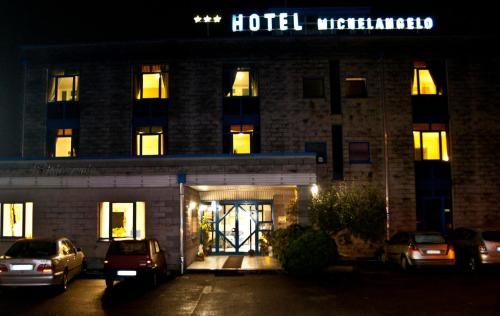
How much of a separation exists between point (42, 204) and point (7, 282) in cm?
726

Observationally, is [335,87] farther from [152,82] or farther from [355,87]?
[152,82]

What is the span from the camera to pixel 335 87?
85.4 feet

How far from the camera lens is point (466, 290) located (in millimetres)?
14672

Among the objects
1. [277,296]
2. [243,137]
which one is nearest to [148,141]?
[243,137]

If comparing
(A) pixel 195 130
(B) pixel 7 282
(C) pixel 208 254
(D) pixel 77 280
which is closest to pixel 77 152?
(A) pixel 195 130

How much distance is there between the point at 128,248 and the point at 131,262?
51cm

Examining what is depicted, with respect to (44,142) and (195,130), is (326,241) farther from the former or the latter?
(44,142)

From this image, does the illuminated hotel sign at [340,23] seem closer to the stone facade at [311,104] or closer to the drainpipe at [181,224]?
the stone facade at [311,104]

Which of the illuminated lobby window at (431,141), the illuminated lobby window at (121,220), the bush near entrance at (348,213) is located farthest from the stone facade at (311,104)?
the illuminated lobby window at (121,220)

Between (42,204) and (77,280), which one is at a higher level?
(42,204)

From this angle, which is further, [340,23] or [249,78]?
[340,23]

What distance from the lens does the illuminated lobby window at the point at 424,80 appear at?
26109 mm

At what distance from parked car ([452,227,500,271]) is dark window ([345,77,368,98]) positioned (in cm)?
904

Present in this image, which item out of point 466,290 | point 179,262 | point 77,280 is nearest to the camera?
point 466,290
